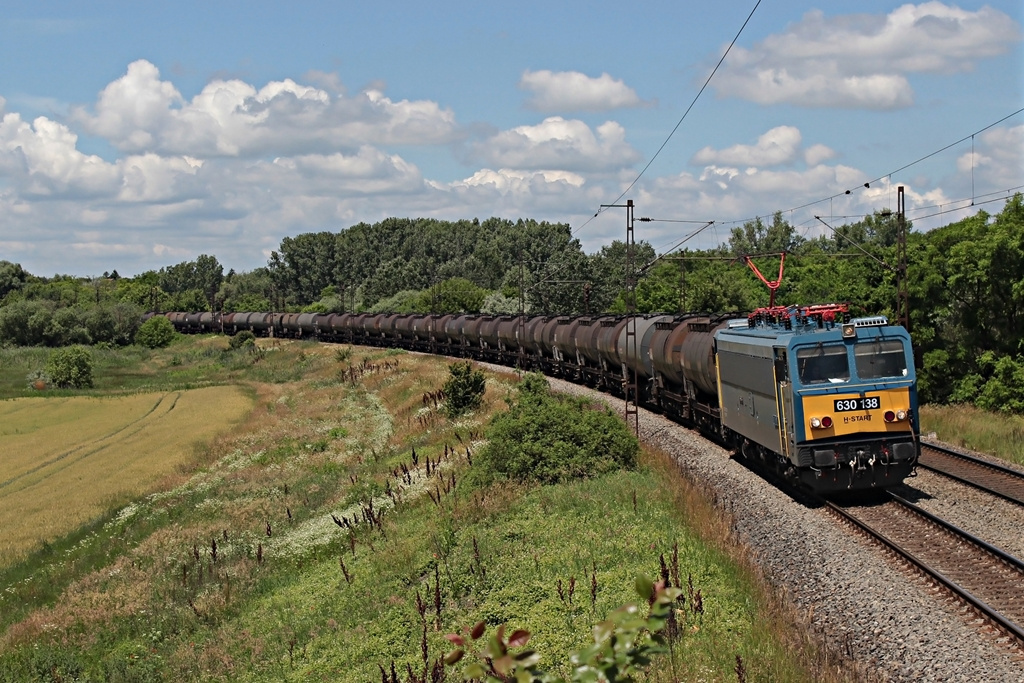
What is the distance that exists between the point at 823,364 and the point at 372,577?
968 cm

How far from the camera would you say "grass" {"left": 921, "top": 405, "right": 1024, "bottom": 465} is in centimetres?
2438

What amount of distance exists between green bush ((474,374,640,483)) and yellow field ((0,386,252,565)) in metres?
13.9

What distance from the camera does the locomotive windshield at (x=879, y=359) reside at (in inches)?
741

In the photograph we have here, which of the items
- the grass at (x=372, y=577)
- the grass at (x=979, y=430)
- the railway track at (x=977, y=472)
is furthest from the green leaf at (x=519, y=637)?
the grass at (x=979, y=430)

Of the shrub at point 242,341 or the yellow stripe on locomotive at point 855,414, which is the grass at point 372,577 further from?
the shrub at point 242,341

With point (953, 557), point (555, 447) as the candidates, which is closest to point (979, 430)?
point (555, 447)

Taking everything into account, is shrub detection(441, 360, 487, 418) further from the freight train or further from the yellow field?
the yellow field

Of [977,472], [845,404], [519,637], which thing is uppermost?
[519,637]

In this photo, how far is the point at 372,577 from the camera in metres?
17.7

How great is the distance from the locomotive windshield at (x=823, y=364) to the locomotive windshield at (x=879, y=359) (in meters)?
0.30

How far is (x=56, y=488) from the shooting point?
37.3 meters

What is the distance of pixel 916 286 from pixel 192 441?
3354cm

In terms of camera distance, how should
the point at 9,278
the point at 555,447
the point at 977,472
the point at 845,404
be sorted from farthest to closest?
the point at 9,278 → the point at 555,447 → the point at 977,472 → the point at 845,404

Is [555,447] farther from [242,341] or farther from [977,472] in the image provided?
[242,341]
